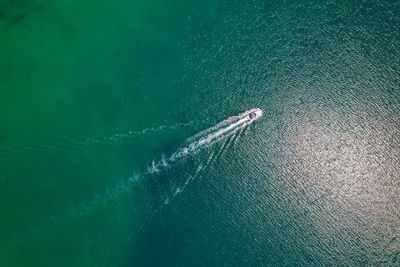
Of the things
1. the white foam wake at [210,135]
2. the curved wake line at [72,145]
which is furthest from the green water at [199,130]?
the white foam wake at [210,135]

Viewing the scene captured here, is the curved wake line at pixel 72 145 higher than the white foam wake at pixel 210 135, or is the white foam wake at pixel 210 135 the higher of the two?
the curved wake line at pixel 72 145

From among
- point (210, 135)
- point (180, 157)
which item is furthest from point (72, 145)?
point (210, 135)

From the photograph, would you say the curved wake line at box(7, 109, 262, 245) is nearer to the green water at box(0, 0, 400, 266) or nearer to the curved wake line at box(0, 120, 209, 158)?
the green water at box(0, 0, 400, 266)

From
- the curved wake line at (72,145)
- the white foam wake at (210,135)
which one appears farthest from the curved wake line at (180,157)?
the curved wake line at (72,145)

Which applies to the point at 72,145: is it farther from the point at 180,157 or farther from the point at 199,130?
the point at 199,130

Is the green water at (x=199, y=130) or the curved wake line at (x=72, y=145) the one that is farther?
the curved wake line at (x=72, y=145)

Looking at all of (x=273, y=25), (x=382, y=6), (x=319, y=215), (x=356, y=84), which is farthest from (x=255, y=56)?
(x=319, y=215)

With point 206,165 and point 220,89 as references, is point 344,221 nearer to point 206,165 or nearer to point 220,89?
point 206,165

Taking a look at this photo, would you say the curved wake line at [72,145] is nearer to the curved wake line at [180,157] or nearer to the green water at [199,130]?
the green water at [199,130]
